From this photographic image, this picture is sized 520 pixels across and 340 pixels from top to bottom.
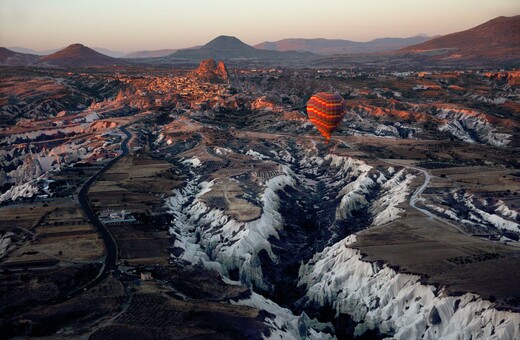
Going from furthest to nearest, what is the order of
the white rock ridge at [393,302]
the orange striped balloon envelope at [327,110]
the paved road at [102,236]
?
the orange striped balloon envelope at [327,110], the paved road at [102,236], the white rock ridge at [393,302]

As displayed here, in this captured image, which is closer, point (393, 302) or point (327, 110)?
point (393, 302)

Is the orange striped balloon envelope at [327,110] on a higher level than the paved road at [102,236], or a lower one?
higher

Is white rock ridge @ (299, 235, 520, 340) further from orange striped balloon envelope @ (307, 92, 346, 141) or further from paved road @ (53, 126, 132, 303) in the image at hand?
orange striped balloon envelope @ (307, 92, 346, 141)

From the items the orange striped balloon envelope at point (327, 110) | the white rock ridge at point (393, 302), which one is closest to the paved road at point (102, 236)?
the white rock ridge at point (393, 302)

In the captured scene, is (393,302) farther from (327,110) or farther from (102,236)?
(327,110)

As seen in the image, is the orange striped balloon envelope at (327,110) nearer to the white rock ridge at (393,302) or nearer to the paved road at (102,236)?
the white rock ridge at (393,302)

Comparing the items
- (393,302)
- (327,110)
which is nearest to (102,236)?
(393,302)

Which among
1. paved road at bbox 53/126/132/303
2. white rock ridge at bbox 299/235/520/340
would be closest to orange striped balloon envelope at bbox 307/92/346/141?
white rock ridge at bbox 299/235/520/340

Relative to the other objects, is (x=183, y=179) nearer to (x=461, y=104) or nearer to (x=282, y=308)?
(x=282, y=308)

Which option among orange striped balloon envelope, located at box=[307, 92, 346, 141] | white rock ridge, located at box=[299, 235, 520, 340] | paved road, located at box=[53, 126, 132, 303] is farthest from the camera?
orange striped balloon envelope, located at box=[307, 92, 346, 141]
